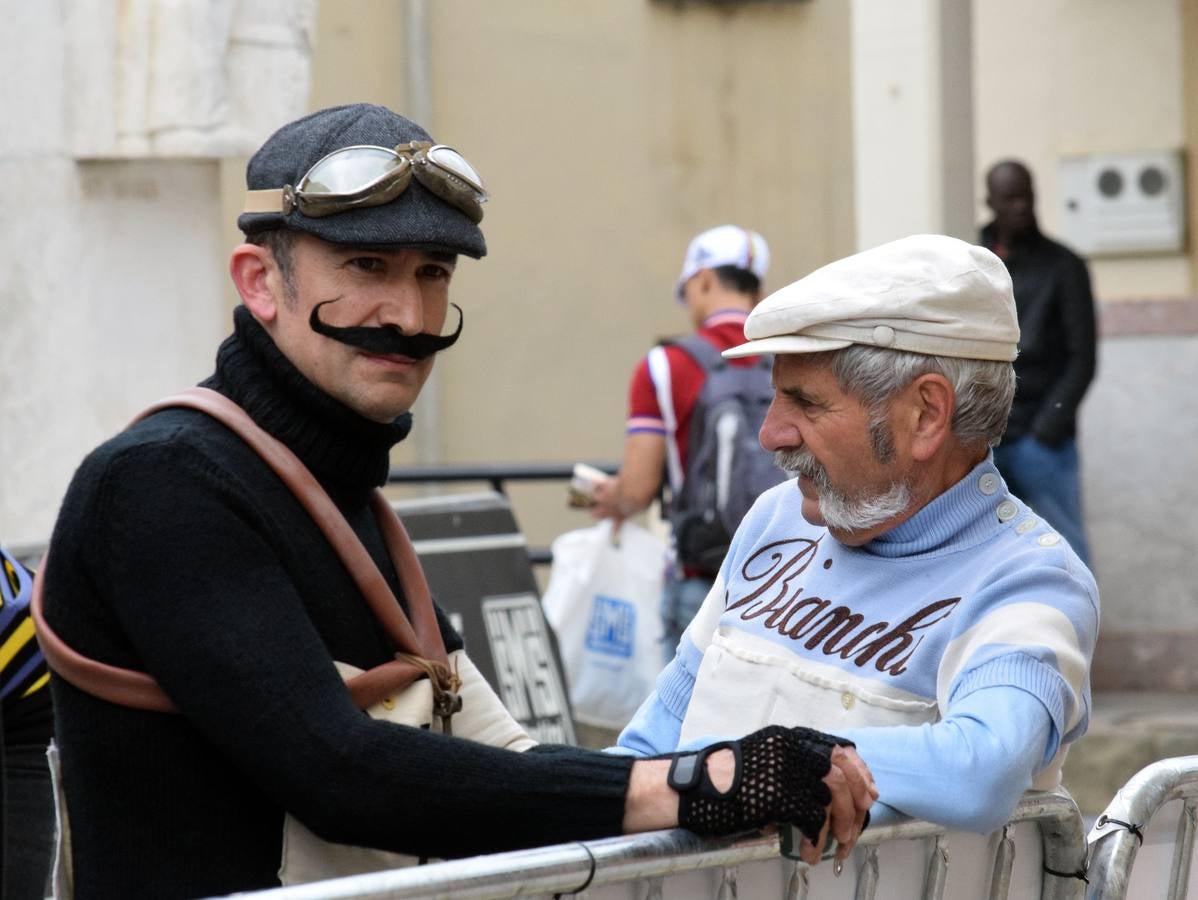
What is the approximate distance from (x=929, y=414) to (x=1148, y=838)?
0.66 meters

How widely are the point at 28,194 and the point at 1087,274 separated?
3.90 m

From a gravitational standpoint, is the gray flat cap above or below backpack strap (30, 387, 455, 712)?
above

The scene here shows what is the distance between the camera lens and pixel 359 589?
2527 millimetres

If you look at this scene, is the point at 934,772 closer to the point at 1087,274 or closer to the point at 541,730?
the point at 541,730

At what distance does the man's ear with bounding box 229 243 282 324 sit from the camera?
2.61 metres

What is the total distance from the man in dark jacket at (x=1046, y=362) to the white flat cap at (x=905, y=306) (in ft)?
15.8

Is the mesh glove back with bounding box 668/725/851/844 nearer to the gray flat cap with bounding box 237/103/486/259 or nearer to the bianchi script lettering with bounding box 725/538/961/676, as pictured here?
the bianchi script lettering with bounding box 725/538/961/676

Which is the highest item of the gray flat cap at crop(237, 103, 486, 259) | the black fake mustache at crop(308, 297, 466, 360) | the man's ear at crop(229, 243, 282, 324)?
the gray flat cap at crop(237, 103, 486, 259)

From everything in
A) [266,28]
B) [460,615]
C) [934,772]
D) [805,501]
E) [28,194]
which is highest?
[266,28]

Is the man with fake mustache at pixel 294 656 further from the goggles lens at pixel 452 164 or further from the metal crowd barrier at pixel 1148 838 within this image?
the metal crowd barrier at pixel 1148 838

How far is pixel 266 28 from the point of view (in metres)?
5.93

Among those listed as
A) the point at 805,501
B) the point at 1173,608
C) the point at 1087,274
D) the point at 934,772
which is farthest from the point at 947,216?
the point at 934,772

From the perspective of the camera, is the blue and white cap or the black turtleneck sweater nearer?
the black turtleneck sweater

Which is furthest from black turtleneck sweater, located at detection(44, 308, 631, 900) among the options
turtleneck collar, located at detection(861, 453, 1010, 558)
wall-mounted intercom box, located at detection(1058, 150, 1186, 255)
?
wall-mounted intercom box, located at detection(1058, 150, 1186, 255)
